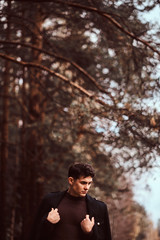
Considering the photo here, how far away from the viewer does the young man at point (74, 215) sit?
3.91 metres

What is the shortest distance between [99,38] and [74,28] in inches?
36.3

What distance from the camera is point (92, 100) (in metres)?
8.56

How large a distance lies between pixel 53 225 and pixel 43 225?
0.11 meters

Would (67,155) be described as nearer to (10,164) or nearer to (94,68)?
(94,68)

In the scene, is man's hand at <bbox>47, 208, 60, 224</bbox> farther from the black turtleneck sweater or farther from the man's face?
the man's face

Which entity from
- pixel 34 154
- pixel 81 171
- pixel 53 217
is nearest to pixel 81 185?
pixel 81 171

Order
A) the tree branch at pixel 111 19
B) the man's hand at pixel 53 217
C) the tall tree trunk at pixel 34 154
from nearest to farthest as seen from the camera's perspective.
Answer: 1. the man's hand at pixel 53 217
2. the tree branch at pixel 111 19
3. the tall tree trunk at pixel 34 154

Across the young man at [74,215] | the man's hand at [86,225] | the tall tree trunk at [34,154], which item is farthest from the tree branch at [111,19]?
the man's hand at [86,225]

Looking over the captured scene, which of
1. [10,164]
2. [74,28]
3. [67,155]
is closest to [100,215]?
[74,28]

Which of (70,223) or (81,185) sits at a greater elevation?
(81,185)

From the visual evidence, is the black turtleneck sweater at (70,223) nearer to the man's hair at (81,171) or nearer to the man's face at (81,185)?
the man's face at (81,185)

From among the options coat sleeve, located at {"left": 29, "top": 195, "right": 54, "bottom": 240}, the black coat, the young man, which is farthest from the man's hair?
coat sleeve, located at {"left": 29, "top": 195, "right": 54, "bottom": 240}

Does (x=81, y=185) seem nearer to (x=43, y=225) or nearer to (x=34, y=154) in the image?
(x=43, y=225)

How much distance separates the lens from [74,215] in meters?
3.97
